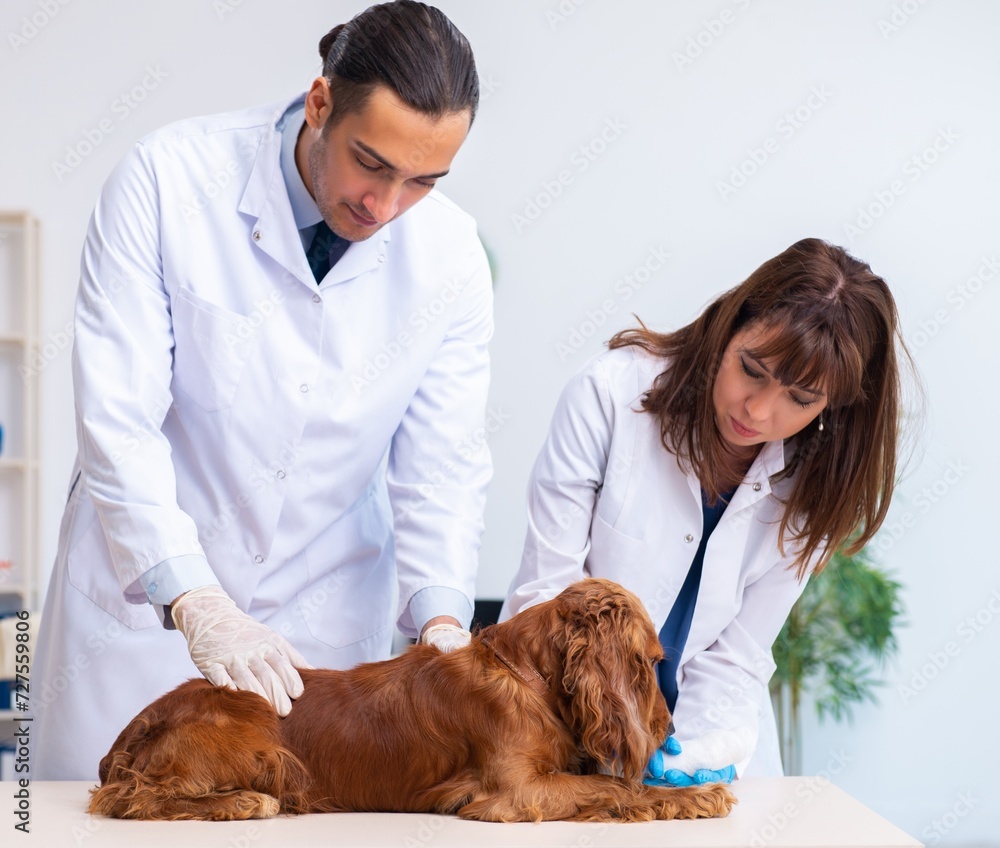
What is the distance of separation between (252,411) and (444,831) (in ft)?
2.62

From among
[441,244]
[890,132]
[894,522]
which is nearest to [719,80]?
[890,132]

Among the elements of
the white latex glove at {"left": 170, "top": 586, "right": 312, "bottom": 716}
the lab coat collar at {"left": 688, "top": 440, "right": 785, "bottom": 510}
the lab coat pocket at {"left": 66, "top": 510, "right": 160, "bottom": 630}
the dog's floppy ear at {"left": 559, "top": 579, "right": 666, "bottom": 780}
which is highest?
the lab coat collar at {"left": 688, "top": 440, "right": 785, "bottom": 510}

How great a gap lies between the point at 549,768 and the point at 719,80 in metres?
4.23

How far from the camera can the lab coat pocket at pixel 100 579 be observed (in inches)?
69.2

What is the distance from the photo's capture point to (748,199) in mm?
4969

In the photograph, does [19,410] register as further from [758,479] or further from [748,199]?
[758,479]

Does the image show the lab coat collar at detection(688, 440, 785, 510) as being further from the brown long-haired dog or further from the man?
the brown long-haired dog

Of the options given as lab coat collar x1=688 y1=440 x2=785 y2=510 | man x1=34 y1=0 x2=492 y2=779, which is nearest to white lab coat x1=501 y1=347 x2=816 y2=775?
lab coat collar x1=688 y1=440 x2=785 y2=510

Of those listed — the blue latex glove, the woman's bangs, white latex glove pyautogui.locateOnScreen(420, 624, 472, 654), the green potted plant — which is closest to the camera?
the blue latex glove

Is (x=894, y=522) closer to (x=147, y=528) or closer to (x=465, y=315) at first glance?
(x=465, y=315)

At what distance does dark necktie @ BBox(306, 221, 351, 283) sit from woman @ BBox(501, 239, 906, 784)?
52cm

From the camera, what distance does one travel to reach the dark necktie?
1.89 metres

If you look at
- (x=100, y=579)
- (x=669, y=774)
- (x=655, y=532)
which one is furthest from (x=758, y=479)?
(x=100, y=579)

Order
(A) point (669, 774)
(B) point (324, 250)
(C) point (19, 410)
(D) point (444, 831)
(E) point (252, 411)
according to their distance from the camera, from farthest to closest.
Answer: (C) point (19, 410)
(B) point (324, 250)
(E) point (252, 411)
(A) point (669, 774)
(D) point (444, 831)
